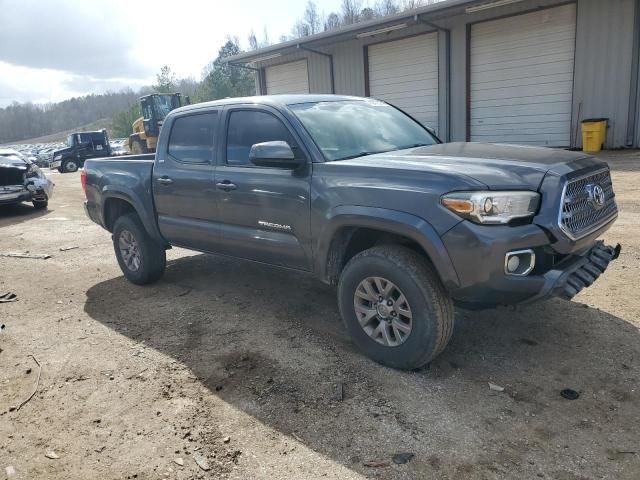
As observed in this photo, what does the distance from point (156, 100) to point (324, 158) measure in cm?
2632

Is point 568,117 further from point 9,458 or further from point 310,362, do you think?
point 9,458

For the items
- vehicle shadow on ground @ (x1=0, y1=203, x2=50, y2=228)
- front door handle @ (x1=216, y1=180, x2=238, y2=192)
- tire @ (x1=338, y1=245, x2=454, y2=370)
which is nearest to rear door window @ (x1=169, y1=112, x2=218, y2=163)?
front door handle @ (x1=216, y1=180, x2=238, y2=192)

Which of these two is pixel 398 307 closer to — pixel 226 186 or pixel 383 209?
pixel 383 209

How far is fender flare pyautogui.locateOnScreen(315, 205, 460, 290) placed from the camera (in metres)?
3.04

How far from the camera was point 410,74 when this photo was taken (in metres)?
18.0

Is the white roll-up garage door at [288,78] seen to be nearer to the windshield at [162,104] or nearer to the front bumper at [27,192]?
the windshield at [162,104]

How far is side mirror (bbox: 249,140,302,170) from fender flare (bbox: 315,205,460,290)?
501 mm

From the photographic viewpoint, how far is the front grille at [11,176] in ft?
36.2

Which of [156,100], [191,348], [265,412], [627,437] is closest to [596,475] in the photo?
[627,437]

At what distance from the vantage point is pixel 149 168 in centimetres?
523

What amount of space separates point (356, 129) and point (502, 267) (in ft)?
6.01

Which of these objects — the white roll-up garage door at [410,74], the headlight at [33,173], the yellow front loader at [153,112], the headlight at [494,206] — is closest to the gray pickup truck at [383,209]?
the headlight at [494,206]

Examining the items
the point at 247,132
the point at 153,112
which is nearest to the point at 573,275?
the point at 247,132

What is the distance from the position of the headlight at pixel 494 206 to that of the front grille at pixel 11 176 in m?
11.1
